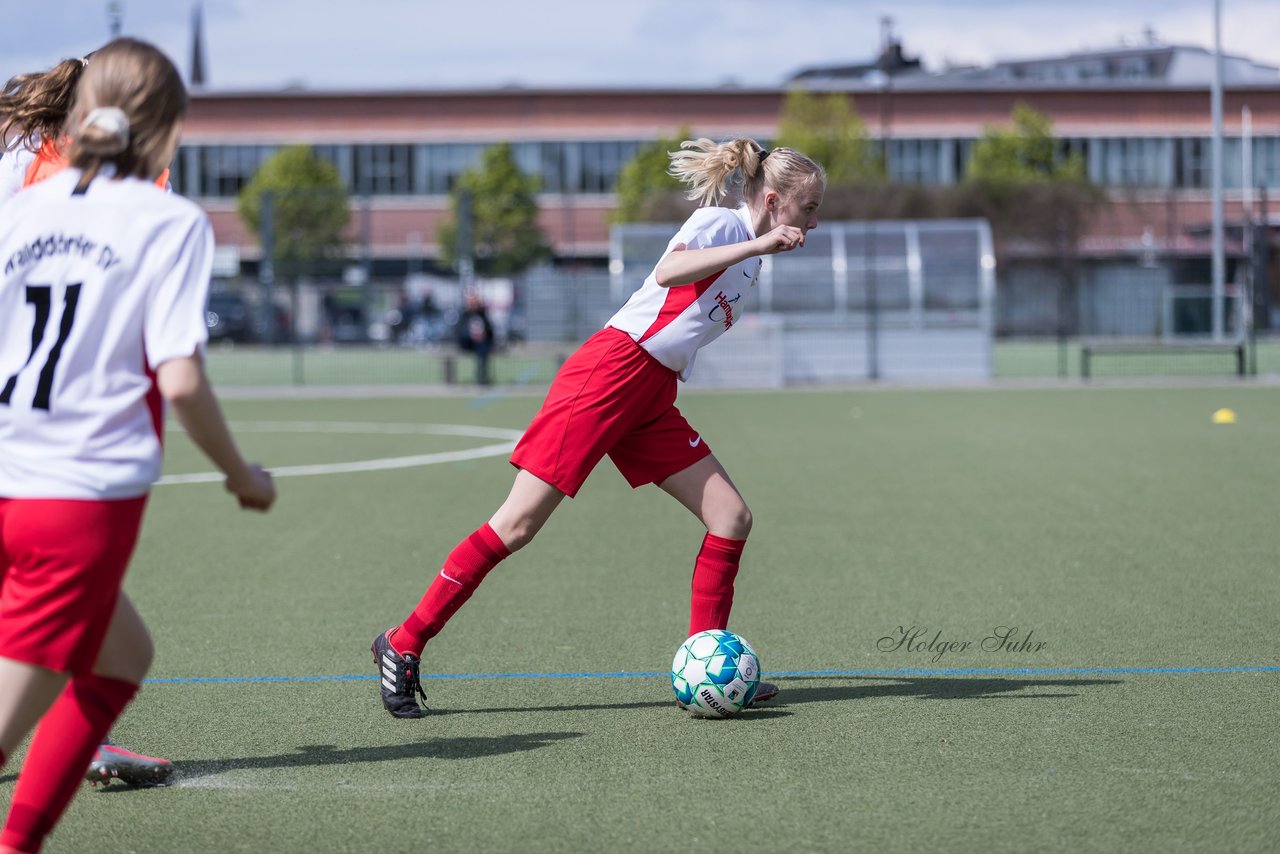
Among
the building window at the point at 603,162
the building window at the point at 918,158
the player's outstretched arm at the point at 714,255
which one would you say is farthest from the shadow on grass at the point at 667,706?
the building window at the point at 918,158

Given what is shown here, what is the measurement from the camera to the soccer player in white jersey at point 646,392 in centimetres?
512

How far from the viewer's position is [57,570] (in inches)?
A: 120

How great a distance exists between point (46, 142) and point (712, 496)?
2.33 meters

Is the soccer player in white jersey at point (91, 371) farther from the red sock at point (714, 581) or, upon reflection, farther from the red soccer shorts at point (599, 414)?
the red sock at point (714, 581)

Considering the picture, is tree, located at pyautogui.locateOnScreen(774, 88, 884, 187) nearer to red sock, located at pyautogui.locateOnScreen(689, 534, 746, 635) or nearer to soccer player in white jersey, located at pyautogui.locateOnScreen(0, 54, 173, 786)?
red sock, located at pyautogui.locateOnScreen(689, 534, 746, 635)

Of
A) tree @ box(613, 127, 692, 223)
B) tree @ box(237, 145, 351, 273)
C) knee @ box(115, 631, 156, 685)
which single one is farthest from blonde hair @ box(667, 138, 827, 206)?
tree @ box(613, 127, 692, 223)

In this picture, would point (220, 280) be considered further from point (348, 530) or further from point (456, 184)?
point (348, 530)

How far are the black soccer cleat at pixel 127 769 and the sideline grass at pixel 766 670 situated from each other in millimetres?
70

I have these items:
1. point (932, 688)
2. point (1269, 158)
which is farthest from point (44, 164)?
point (1269, 158)

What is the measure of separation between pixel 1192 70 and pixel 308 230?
56697 mm

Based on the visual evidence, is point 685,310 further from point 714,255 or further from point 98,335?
point 98,335

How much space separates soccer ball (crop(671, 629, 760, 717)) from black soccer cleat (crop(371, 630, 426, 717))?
845mm

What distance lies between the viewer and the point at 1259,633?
6477 millimetres

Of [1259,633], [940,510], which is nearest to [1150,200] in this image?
[940,510]
